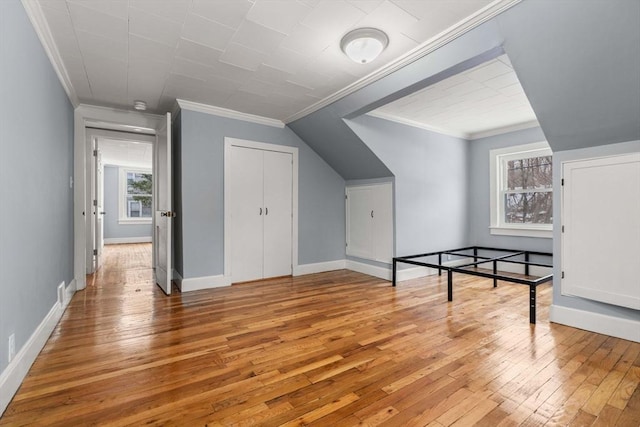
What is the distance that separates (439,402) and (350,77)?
2.81m

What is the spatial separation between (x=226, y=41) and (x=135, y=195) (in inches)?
341

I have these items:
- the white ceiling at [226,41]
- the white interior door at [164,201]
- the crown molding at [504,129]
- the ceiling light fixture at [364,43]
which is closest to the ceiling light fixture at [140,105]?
the white ceiling at [226,41]

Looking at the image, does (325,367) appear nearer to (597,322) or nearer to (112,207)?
(597,322)

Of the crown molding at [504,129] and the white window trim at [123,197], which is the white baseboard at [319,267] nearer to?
the crown molding at [504,129]

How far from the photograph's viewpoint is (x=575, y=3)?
1.77 meters

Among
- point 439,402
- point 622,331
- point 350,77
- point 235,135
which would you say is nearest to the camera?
point 439,402

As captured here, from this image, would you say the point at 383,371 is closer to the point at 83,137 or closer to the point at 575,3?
the point at 575,3

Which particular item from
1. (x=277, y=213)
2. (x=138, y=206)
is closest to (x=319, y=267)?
(x=277, y=213)

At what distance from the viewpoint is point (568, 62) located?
6.77 ft

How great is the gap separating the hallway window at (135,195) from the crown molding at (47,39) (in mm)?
6807

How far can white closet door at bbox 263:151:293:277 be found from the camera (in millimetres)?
4445

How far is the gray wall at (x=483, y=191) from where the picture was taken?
4789 mm

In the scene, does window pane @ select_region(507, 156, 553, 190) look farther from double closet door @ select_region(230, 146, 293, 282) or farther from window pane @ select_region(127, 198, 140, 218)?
window pane @ select_region(127, 198, 140, 218)

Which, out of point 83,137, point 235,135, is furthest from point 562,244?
point 83,137
